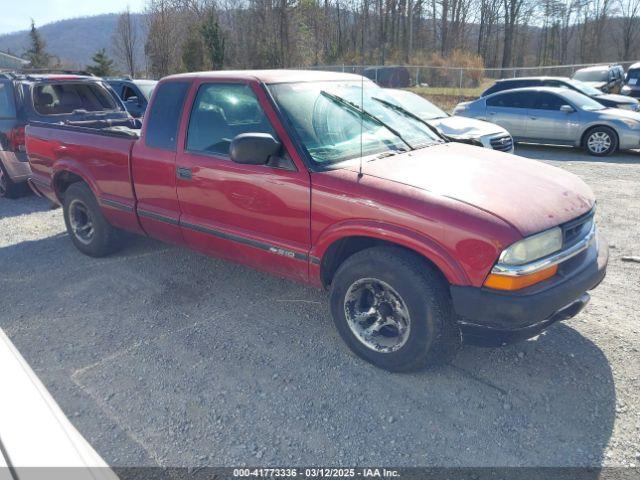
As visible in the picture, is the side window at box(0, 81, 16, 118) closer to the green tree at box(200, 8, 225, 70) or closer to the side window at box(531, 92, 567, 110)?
the side window at box(531, 92, 567, 110)

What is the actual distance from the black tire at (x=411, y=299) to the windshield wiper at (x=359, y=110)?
1.17m

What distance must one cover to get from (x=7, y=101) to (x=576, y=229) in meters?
7.66

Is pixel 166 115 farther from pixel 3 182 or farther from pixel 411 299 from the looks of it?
pixel 3 182

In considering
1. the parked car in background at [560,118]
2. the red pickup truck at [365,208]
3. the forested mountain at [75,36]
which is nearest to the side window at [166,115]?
the red pickup truck at [365,208]

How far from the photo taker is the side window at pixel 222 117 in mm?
3708

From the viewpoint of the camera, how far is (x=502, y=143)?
28.1 ft

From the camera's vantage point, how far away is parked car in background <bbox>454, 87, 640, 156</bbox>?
35.0 feet

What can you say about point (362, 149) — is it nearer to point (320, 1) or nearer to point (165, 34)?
point (165, 34)

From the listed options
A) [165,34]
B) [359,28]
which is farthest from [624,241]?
[359,28]

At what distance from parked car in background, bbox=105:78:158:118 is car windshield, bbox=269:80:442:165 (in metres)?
8.00

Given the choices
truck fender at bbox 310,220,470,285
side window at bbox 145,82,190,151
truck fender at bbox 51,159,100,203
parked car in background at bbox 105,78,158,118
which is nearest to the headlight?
truck fender at bbox 310,220,470,285

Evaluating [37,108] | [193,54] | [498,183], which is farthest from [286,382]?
[193,54]

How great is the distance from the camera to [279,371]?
333cm

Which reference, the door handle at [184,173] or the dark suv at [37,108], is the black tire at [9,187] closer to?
the dark suv at [37,108]
